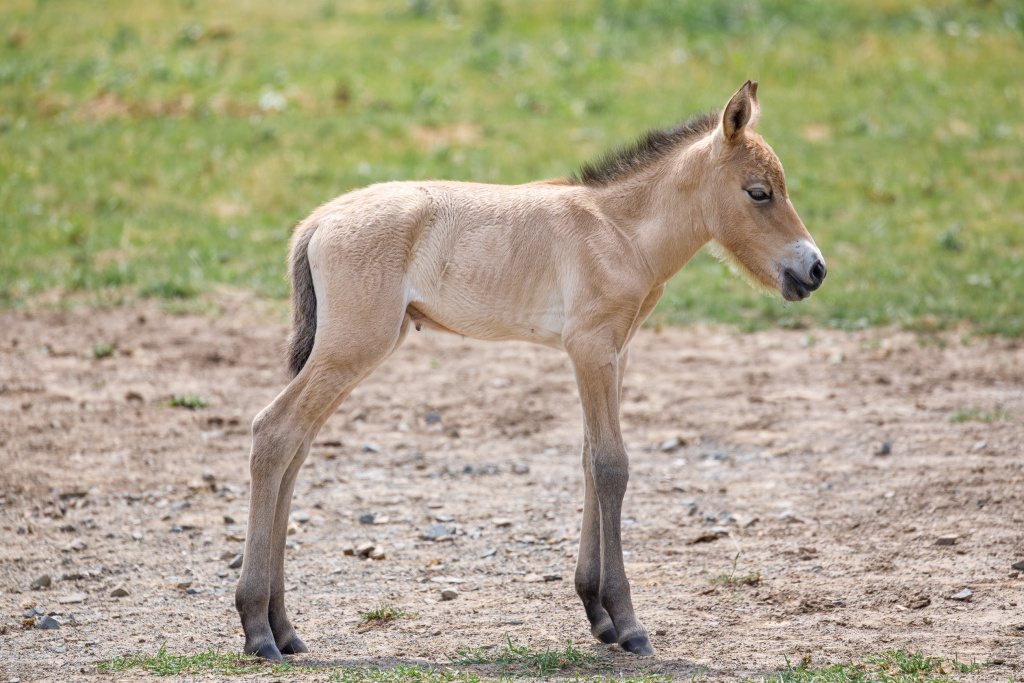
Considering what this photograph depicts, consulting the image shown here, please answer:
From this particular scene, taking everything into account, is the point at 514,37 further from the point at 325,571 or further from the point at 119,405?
the point at 325,571

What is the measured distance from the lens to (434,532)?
641cm

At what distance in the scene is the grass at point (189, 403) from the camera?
8.32 m

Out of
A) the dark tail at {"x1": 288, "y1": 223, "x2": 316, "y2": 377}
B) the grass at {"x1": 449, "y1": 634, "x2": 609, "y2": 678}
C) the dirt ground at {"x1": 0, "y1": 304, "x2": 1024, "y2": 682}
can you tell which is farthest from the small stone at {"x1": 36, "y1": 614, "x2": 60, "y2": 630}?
the grass at {"x1": 449, "y1": 634, "x2": 609, "y2": 678}

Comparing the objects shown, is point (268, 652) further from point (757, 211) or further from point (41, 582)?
point (757, 211)

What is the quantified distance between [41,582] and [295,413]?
6.68ft

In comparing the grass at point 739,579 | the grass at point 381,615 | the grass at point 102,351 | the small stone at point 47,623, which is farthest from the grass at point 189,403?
the grass at point 739,579

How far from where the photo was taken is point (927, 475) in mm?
6707

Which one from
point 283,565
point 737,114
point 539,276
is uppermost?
point 737,114

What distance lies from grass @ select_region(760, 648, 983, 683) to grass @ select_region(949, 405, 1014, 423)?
3446mm

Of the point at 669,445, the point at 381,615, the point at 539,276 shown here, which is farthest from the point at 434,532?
the point at 669,445

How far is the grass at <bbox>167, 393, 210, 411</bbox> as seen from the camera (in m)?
8.32

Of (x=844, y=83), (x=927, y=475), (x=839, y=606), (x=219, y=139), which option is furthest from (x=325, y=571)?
(x=844, y=83)

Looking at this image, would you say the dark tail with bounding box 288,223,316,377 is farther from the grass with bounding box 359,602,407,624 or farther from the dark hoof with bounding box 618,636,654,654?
the dark hoof with bounding box 618,636,654,654

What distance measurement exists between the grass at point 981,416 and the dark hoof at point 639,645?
4045 millimetres
